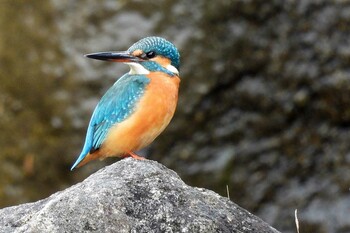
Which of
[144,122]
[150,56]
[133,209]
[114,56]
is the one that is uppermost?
[150,56]

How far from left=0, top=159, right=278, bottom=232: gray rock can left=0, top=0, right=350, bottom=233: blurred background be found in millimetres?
4423

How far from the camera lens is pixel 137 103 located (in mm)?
5246

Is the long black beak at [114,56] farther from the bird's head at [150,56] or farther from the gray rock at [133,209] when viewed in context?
the gray rock at [133,209]

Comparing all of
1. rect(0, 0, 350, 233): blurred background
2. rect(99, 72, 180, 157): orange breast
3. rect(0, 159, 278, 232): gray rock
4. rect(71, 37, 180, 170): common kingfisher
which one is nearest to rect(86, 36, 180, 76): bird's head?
rect(71, 37, 180, 170): common kingfisher

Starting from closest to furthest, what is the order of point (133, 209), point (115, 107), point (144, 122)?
point (133, 209), point (144, 122), point (115, 107)

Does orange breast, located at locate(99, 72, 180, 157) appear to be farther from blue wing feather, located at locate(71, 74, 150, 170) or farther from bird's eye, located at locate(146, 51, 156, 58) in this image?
bird's eye, located at locate(146, 51, 156, 58)

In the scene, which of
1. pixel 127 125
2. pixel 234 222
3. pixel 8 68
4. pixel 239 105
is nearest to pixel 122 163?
pixel 234 222

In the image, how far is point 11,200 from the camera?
8719 millimetres

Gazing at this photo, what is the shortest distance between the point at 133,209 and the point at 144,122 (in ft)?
5.42

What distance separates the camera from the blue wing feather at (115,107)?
527 cm

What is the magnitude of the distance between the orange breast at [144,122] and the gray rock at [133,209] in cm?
122

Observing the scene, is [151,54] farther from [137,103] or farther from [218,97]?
[218,97]

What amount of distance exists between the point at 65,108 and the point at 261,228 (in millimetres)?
5060

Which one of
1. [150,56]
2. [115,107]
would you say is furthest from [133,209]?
[150,56]
